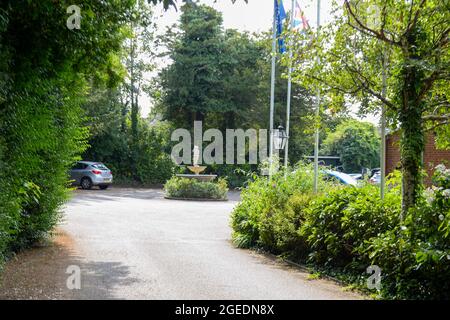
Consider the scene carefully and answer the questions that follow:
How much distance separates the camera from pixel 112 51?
29.8 ft

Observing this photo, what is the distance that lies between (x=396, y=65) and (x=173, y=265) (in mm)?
4901

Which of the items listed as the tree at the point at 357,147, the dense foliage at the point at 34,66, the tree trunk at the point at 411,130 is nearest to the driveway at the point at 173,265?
the dense foliage at the point at 34,66

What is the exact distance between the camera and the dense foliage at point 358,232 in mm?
6273

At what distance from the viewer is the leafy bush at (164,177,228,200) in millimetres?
26703

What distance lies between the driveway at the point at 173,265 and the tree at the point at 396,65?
2408mm

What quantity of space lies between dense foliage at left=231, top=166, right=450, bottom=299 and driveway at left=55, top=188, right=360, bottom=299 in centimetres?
50

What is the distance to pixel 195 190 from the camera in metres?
26.7

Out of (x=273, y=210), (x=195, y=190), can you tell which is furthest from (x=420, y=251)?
(x=195, y=190)

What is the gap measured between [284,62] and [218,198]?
17682 mm

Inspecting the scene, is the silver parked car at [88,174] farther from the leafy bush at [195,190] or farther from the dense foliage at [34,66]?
the dense foliage at [34,66]

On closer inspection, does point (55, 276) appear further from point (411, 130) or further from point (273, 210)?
point (411, 130)

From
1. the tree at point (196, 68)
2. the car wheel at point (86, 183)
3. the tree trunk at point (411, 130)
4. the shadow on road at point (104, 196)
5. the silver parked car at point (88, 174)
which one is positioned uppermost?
the tree at point (196, 68)
